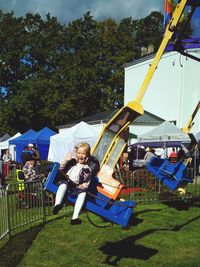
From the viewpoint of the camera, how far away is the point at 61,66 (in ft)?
169

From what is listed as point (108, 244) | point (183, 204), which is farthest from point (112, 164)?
point (183, 204)

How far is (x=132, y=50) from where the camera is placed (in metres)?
49.8

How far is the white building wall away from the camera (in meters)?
28.6

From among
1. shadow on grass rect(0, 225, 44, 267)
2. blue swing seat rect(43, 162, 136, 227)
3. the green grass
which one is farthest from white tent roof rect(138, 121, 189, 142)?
blue swing seat rect(43, 162, 136, 227)

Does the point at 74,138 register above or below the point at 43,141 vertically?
above

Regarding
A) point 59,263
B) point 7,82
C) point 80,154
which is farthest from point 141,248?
point 7,82

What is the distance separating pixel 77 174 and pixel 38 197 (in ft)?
14.1

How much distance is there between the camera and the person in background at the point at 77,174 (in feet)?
16.7

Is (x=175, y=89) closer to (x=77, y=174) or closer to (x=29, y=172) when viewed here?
(x=29, y=172)

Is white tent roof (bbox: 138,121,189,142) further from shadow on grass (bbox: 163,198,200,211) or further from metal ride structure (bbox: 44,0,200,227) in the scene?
metal ride structure (bbox: 44,0,200,227)

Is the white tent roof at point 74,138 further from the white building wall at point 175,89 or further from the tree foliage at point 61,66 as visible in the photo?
the tree foliage at point 61,66

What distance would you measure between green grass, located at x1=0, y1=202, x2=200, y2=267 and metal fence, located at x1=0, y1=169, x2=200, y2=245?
365 millimetres

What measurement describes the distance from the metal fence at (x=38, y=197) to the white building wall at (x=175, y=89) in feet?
52.5

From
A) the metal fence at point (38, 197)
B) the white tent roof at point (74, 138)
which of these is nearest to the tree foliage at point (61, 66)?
the white tent roof at point (74, 138)
